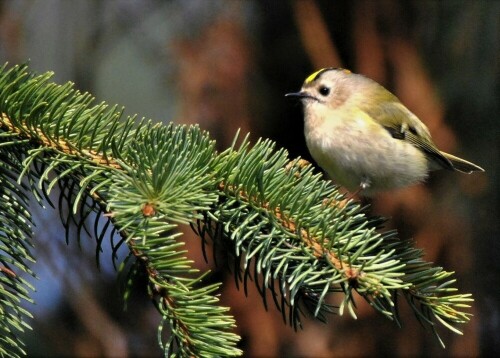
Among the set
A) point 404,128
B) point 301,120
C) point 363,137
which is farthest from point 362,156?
point 301,120

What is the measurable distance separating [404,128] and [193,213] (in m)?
1.40

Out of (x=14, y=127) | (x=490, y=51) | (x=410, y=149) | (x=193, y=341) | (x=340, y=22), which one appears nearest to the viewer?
(x=193, y=341)

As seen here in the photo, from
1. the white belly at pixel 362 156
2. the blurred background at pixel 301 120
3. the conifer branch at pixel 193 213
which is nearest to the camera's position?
the conifer branch at pixel 193 213

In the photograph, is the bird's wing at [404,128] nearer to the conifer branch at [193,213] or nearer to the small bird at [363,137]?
the small bird at [363,137]

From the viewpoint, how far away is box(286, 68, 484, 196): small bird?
2.14 m

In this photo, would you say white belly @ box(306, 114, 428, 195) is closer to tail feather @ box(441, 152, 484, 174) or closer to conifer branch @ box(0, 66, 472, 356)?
tail feather @ box(441, 152, 484, 174)

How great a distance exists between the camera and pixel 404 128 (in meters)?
2.39

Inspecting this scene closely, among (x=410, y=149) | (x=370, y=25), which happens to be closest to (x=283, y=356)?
(x=410, y=149)

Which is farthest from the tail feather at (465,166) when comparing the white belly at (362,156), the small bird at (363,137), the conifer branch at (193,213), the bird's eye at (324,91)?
the conifer branch at (193,213)

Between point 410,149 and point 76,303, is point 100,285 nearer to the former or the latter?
point 76,303

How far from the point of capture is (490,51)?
280 centimetres

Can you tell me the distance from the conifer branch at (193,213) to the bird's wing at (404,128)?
1026 millimetres

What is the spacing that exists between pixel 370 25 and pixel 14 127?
2061 mm

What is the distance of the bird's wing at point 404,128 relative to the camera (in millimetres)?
2355
